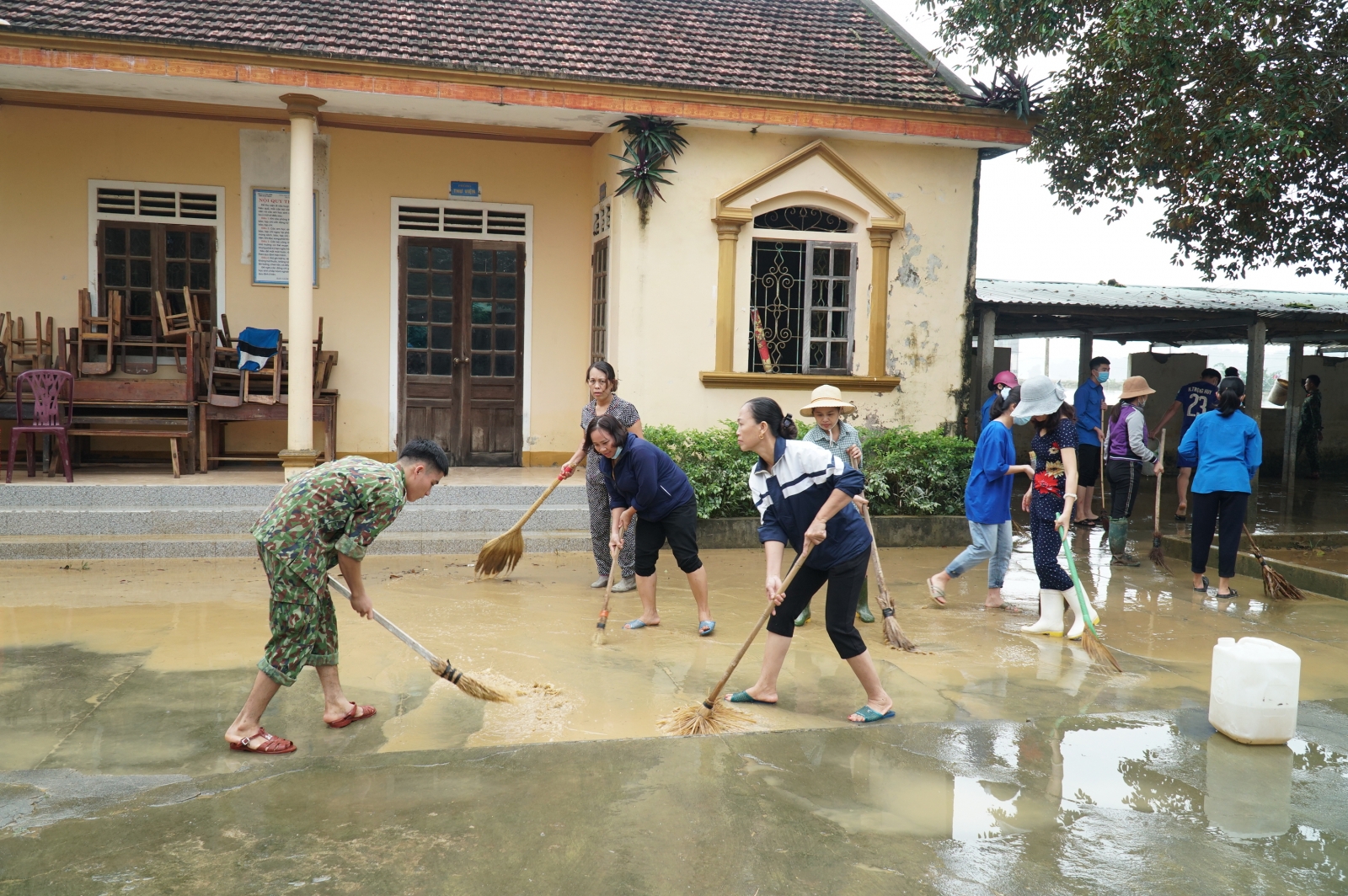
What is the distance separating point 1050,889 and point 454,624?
425 centimetres

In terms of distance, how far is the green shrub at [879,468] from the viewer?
9797 mm

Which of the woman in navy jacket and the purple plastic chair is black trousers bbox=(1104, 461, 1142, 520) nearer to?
the woman in navy jacket

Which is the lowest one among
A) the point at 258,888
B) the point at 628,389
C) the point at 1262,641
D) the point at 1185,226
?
the point at 258,888

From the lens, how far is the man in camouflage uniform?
14.4 feet

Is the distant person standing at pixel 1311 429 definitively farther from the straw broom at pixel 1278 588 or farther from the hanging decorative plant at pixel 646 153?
the hanging decorative plant at pixel 646 153

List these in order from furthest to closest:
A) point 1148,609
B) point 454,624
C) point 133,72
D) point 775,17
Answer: point 775,17 → point 133,72 → point 1148,609 → point 454,624

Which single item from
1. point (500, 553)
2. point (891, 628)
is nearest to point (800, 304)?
point (500, 553)

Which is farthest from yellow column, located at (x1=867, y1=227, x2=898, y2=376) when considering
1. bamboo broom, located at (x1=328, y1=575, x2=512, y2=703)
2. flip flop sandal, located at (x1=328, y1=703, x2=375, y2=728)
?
flip flop sandal, located at (x1=328, y1=703, x2=375, y2=728)

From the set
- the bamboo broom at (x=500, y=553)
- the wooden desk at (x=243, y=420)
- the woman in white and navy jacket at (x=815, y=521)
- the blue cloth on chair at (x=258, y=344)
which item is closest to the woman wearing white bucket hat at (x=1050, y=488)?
the woman in white and navy jacket at (x=815, y=521)

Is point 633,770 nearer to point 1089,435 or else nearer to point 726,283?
point 726,283

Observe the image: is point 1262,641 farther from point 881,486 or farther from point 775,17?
point 775,17

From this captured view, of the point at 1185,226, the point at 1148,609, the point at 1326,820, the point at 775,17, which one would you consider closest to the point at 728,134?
the point at 775,17

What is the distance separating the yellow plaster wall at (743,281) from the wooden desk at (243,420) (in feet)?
10.0

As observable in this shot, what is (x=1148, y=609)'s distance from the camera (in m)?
7.63
